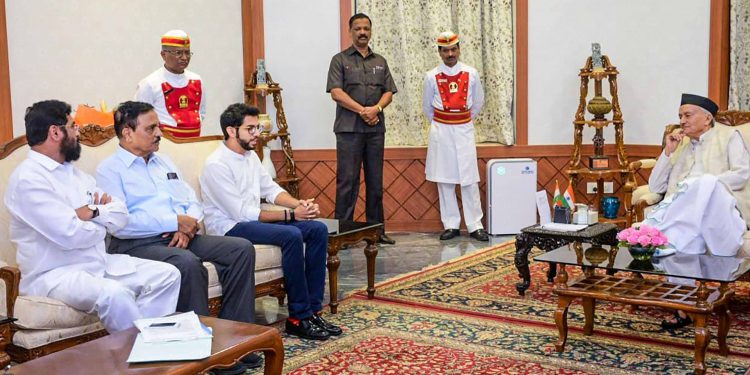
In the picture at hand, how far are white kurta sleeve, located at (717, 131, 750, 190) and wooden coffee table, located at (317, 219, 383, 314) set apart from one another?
82.4 inches

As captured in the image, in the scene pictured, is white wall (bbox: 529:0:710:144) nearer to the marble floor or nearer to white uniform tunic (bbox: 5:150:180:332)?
the marble floor

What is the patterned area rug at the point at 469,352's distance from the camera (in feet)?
11.6

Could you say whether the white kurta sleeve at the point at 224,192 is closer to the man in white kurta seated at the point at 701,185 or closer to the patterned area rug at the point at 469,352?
the patterned area rug at the point at 469,352

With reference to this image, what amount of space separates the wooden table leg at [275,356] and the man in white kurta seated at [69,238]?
2.21ft

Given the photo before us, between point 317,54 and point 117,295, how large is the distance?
14.7 ft

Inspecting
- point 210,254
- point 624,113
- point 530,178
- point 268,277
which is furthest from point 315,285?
point 624,113

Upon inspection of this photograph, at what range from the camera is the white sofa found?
300 centimetres

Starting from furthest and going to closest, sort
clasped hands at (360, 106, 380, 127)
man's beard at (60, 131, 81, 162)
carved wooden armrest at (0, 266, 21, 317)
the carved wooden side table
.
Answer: clasped hands at (360, 106, 380, 127), the carved wooden side table, man's beard at (60, 131, 81, 162), carved wooden armrest at (0, 266, 21, 317)

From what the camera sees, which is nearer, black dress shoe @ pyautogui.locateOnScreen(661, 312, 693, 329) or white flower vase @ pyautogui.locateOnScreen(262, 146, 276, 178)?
black dress shoe @ pyautogui.locateOnScreen(661, 312, 693, 329)

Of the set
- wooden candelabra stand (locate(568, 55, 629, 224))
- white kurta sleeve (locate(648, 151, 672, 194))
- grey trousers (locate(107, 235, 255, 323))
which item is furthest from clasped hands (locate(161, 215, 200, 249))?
wooden candelabra stand (locate(568, 55, 629, 224))

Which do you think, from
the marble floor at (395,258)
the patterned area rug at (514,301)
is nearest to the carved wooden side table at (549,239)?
the patterned area rug at (514,301)

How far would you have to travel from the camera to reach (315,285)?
4.20 m

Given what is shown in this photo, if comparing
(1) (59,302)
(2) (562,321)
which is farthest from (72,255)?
(2) (562,321)

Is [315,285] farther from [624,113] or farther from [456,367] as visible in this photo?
[624,113]
